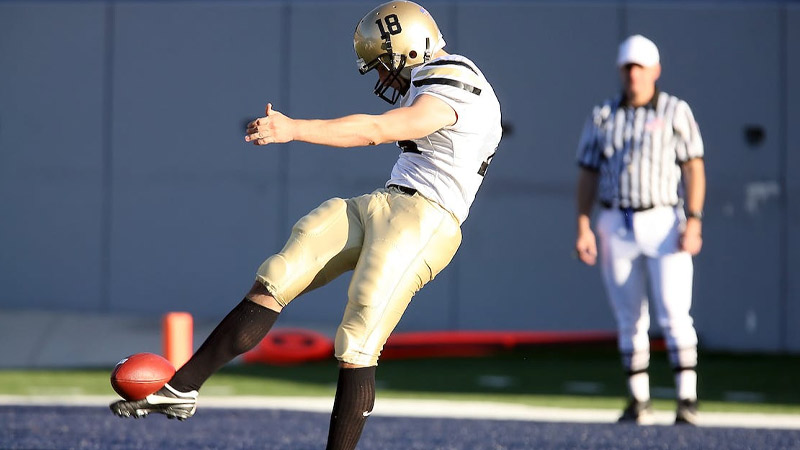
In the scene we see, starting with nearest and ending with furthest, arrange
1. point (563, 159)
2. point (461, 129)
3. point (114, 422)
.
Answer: point (461, 129) → point (114, 422) → point (563, 159)

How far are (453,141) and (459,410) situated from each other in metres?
3.38

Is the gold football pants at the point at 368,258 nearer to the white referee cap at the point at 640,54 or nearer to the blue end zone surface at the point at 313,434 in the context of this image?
the blue end zone surface at the point at 313,434

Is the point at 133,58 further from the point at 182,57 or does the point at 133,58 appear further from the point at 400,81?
the point at 400,81

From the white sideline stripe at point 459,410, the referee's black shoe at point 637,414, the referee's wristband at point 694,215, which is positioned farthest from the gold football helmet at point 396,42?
the white sideline stripe at point 459,410

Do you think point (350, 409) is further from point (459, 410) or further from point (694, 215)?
point (459, 410)

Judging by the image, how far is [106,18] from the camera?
12.6 metres

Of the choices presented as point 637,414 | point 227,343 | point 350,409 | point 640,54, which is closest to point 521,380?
point 637,414

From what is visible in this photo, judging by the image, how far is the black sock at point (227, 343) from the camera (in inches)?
161

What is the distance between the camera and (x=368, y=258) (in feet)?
13.6

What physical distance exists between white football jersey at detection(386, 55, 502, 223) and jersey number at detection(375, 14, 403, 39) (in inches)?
6.4

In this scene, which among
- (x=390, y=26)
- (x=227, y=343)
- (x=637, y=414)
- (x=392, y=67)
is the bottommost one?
(x=637, y=414)

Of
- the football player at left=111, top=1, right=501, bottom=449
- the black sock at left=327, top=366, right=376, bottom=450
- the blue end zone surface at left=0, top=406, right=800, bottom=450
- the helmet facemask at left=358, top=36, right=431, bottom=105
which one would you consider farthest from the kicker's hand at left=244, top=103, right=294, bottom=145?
the blue end zone surface at left=0, top=406, right=800, bottom=450

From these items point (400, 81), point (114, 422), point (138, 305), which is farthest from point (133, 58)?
point (400, 81)

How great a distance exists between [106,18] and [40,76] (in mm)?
859
